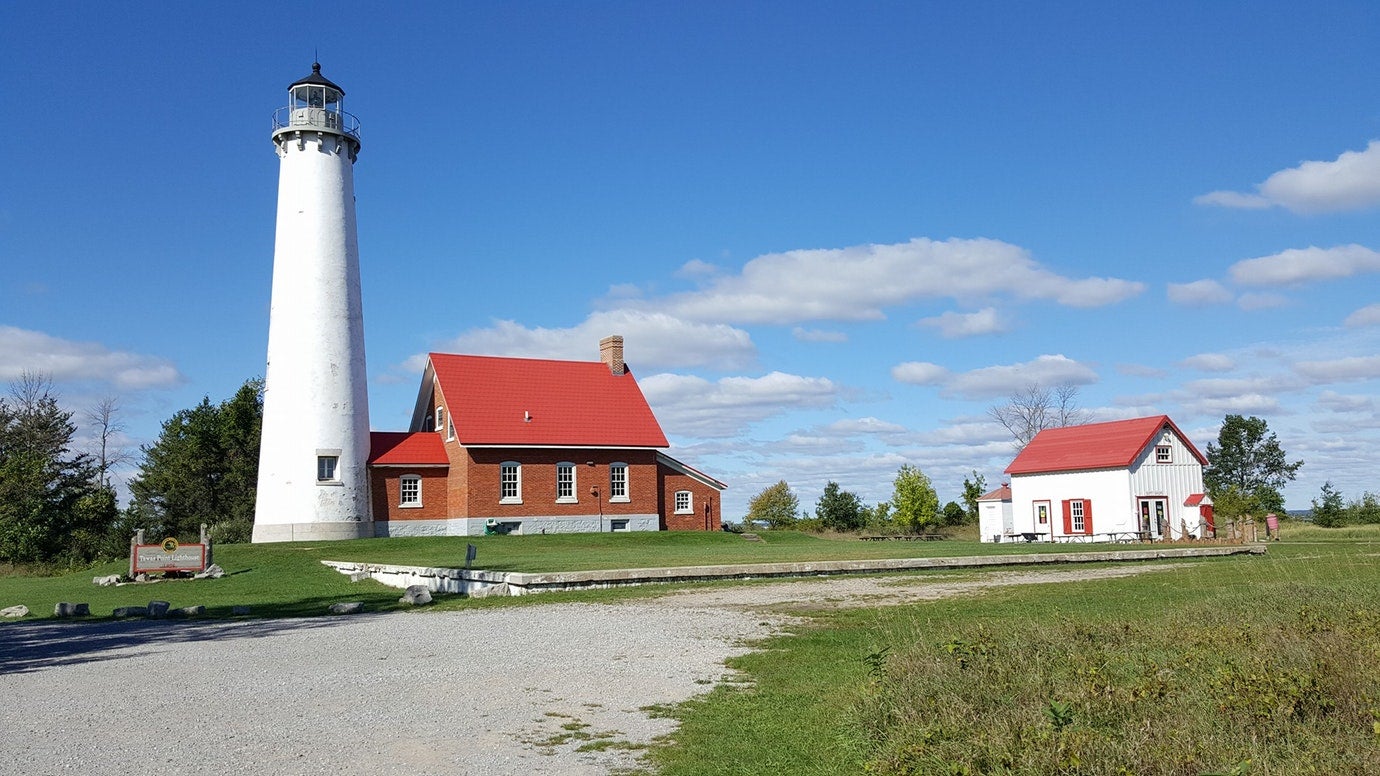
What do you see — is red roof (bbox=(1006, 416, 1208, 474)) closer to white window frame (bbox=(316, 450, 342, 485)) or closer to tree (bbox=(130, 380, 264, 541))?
white window frame (bbox=(316, 450, 342, 485))

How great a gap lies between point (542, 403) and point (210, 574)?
18623 mm

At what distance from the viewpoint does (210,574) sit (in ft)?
91.7

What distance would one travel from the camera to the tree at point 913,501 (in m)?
53.4

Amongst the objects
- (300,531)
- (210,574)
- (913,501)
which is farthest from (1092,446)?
(210,574)

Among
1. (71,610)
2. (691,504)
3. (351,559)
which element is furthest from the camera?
(691,504)

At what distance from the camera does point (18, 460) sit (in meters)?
45.3

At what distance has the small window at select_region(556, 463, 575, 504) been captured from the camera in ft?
143

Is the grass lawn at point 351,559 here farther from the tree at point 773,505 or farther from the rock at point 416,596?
the tree at point 773,505

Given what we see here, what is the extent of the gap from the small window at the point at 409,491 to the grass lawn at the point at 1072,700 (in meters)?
32.4

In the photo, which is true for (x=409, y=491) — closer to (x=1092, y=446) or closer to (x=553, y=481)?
(x=553, y=481)

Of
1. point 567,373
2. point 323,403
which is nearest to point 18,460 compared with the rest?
point 323,403

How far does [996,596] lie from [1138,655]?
8272 mm

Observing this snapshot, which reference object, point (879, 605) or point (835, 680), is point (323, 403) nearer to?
point (879, 605)

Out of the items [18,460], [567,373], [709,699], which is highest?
[567,373]
